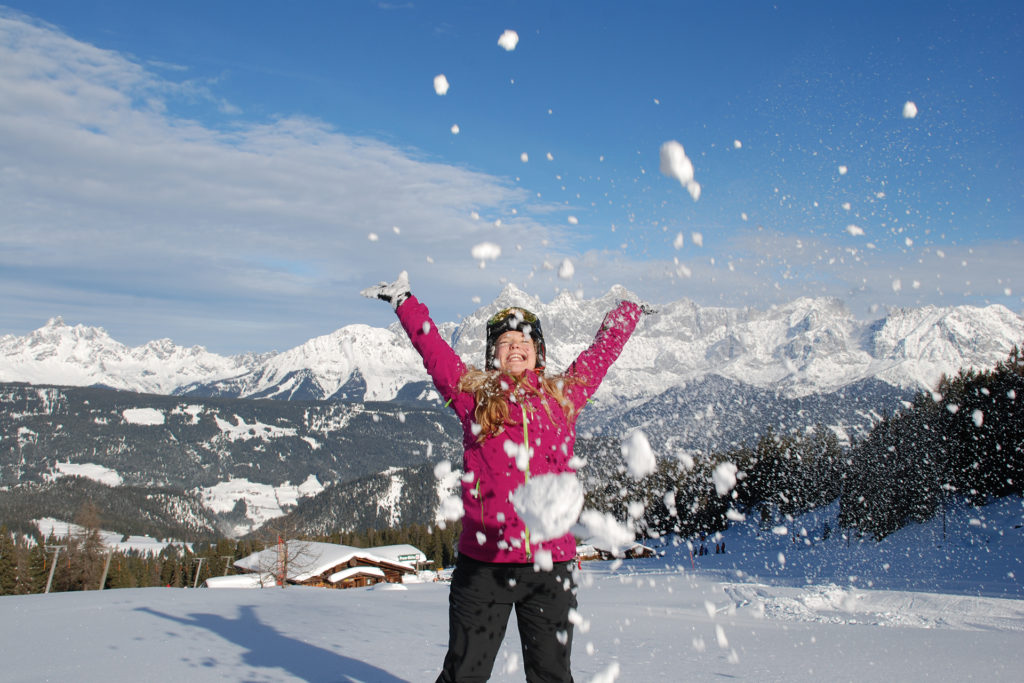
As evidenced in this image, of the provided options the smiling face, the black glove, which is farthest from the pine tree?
the smiling face

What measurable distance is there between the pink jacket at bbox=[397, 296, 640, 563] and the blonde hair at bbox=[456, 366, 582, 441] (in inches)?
1.5

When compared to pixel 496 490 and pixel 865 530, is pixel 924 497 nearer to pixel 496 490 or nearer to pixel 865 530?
pixel 865 530

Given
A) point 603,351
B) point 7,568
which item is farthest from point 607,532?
point 7,568

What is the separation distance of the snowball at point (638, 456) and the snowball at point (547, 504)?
1057 millimetres

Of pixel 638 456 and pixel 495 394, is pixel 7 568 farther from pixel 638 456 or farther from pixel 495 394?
pixel 495 394

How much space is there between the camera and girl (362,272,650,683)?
3756 millimetres

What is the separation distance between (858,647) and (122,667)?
7.22 meters

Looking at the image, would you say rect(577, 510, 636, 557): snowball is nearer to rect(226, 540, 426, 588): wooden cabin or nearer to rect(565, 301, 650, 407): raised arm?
rect(565, 301, 650, 407): raised arm

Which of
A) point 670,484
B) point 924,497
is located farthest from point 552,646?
point 670,484

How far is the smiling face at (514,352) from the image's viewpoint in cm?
427

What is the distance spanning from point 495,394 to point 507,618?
4.26 ft

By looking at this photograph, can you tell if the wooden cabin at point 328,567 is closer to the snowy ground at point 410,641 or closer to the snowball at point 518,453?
the snowy ground at point 410,641

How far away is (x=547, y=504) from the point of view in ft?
12.4

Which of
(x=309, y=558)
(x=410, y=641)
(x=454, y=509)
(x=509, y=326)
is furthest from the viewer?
(x=309, y=558)
